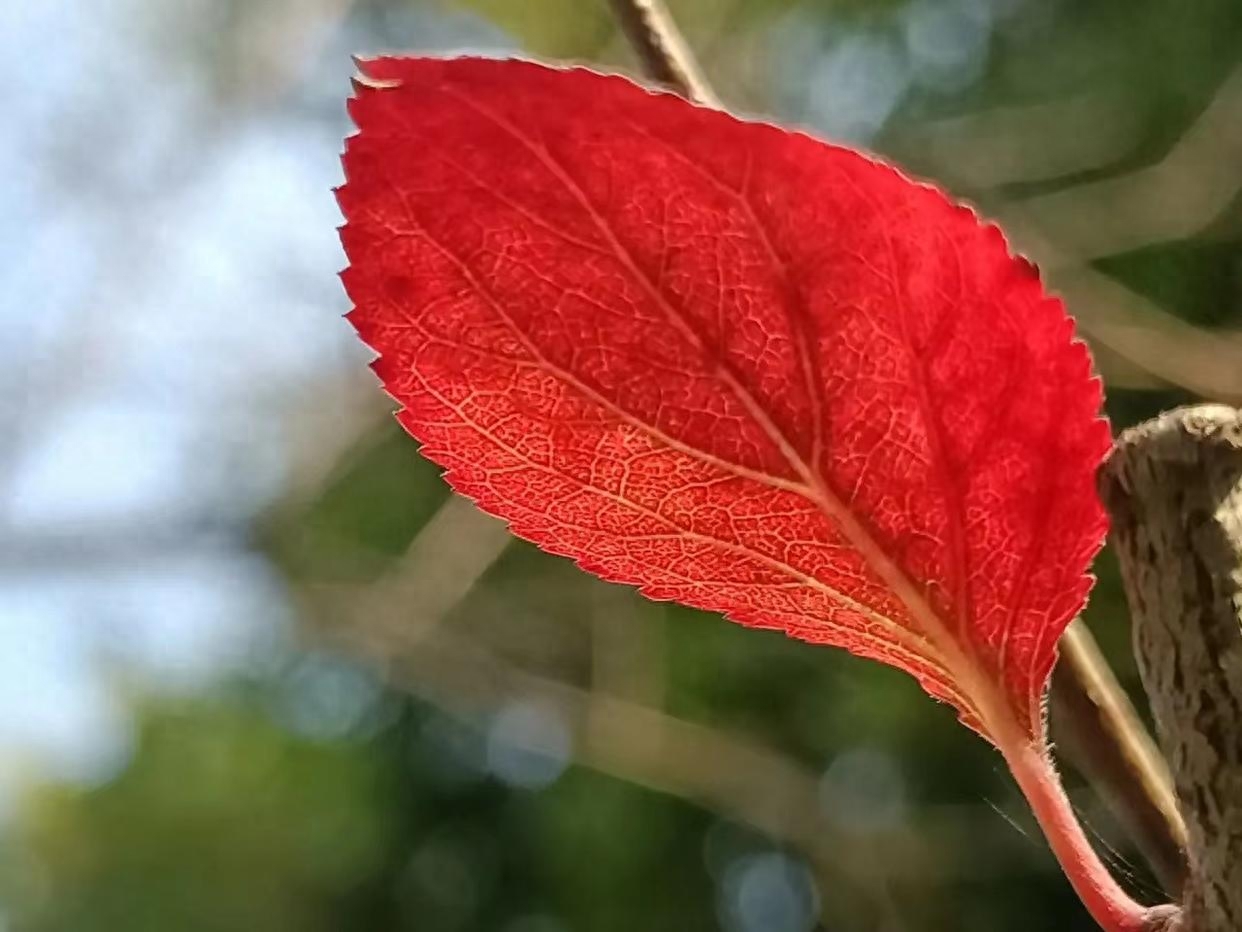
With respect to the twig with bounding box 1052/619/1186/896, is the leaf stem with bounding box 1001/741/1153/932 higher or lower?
lower

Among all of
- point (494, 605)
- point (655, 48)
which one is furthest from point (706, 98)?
point (494, 605)

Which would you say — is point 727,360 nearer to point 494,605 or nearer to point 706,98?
point 706,98

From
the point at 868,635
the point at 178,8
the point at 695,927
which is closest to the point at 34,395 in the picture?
the point at 178,8

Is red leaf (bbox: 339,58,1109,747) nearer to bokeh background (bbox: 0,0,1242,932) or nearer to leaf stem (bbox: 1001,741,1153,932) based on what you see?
leaf stem (bbox: 1001,741,1153,932)

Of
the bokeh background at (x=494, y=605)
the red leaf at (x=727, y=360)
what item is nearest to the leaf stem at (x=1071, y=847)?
the red leaf at (x=727, y=360)

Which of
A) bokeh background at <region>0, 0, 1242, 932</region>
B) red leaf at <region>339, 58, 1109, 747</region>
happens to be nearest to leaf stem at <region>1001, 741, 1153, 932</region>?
red leaf at <region>339, 58, 1109, 747</region>

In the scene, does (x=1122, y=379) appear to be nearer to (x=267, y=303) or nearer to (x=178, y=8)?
(x=267, y=303)

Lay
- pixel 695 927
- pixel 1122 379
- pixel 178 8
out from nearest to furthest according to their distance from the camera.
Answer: pixel 1122 379, pixel 695 927, pixel 178 8
